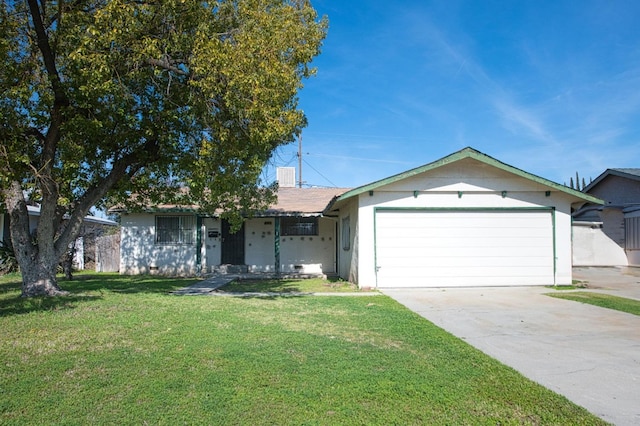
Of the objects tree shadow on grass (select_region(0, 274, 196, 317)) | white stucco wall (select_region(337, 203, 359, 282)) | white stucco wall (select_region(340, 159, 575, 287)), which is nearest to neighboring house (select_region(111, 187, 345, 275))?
white stucco wall (select_region(337, 203, 359, 282))

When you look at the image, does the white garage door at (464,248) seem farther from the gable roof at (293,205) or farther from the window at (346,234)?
the gable roof at (293,205)

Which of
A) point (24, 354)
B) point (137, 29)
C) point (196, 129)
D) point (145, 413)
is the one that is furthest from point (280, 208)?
point (145, 413)

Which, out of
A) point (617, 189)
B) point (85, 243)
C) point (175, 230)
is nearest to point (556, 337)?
point (175, 230)

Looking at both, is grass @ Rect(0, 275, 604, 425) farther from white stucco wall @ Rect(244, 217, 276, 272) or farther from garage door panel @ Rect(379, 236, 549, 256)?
white stucco wall @ Rect(244, 217, 276, 272)

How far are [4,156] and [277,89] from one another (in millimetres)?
5288

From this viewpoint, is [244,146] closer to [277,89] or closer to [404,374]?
[277,89]

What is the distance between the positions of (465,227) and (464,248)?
24.2 inches

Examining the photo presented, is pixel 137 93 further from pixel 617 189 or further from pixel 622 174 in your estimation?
pixel 617 189

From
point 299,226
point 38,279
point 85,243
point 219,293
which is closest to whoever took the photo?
point 38,279

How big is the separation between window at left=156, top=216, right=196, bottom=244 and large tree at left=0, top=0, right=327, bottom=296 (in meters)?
6.61

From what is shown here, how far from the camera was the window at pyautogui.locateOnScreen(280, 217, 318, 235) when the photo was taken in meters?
17.8

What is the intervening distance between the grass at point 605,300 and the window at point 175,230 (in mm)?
12913

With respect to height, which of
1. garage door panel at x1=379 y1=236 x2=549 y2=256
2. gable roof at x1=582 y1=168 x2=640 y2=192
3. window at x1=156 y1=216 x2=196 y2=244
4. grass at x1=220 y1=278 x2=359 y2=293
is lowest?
grass at x1=220 y1=278 x2=359 y2=293

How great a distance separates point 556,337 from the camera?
6344 millimetres
